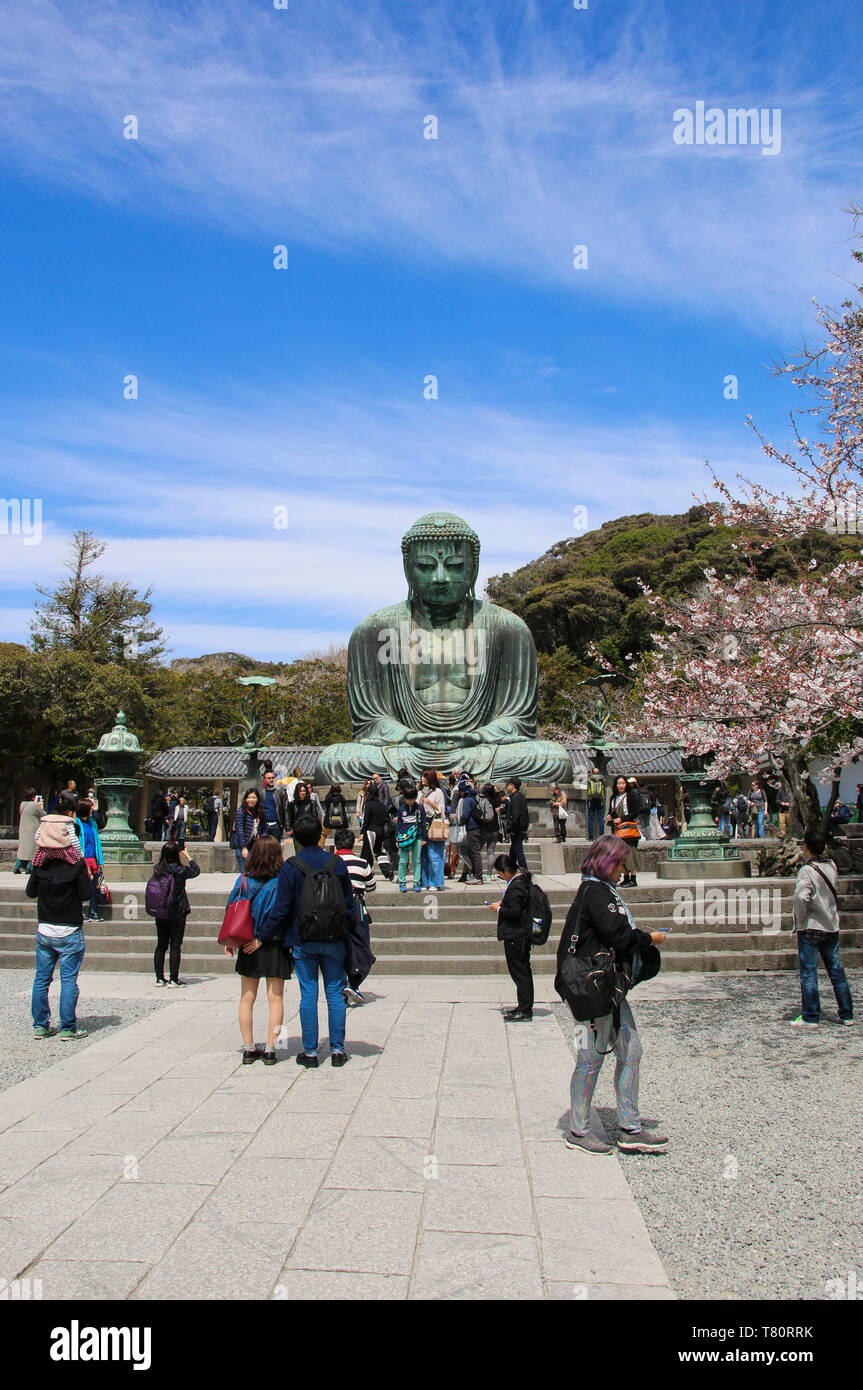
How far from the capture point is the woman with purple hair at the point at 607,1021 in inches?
180

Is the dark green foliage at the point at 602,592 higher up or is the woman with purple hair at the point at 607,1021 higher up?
the dark green foliage at the point at 602,592

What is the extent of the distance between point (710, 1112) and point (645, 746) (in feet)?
90.7

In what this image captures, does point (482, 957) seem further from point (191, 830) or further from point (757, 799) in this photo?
point (191, 830)

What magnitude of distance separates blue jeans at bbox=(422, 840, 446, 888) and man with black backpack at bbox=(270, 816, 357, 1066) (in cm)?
499

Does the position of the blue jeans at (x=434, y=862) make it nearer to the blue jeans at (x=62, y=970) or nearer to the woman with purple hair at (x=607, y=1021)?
the blue jeans at (x=62, y=970)

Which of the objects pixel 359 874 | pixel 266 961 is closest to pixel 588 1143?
pixel 266 961

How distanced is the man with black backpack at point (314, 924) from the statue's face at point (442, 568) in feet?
43.4

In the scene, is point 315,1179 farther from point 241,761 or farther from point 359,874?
point 241,761

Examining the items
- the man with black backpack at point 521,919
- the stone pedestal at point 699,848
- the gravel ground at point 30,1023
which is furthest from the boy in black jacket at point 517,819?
the gravel ground at point 30,1023

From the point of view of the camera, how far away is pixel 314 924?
19.3 feet

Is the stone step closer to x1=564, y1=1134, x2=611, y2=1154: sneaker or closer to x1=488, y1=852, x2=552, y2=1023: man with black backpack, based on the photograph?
x1=488, y1=852, x2=552, y2=1023: man with black backpack

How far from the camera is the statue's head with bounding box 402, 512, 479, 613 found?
19.1m

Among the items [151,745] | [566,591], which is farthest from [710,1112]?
[566,591]

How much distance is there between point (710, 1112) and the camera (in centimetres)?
533
